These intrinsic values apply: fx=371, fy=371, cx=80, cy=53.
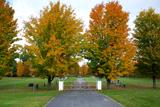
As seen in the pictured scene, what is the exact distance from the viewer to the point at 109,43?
52969 millimetres

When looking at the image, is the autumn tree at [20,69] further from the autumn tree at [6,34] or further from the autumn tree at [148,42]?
the autumn tree at [6,34]

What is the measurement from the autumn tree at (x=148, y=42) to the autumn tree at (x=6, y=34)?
63.5 feet

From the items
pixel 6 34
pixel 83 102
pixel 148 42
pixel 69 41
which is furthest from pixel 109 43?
pixel 83 102

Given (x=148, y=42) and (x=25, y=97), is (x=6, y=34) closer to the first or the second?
(x=25, y=97)

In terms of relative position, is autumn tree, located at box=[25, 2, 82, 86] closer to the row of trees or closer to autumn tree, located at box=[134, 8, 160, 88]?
the row of trees

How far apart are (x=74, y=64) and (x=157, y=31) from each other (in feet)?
47.3

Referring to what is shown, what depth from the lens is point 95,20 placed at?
53.3 meters

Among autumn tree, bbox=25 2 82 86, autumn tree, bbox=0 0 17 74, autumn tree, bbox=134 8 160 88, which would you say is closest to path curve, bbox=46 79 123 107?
autumn tree, bbox=25 2 82 86

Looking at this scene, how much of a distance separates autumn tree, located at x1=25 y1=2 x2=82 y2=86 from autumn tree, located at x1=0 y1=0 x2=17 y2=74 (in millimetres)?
2362

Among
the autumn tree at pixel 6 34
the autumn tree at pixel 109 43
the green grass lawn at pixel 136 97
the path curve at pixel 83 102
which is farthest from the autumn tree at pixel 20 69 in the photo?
the path curve at pixel 83 102

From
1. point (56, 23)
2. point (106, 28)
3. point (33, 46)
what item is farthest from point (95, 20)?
point (33, 46)

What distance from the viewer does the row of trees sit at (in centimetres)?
4988

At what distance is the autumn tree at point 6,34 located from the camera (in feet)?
165

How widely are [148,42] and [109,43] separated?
25.9 feet
